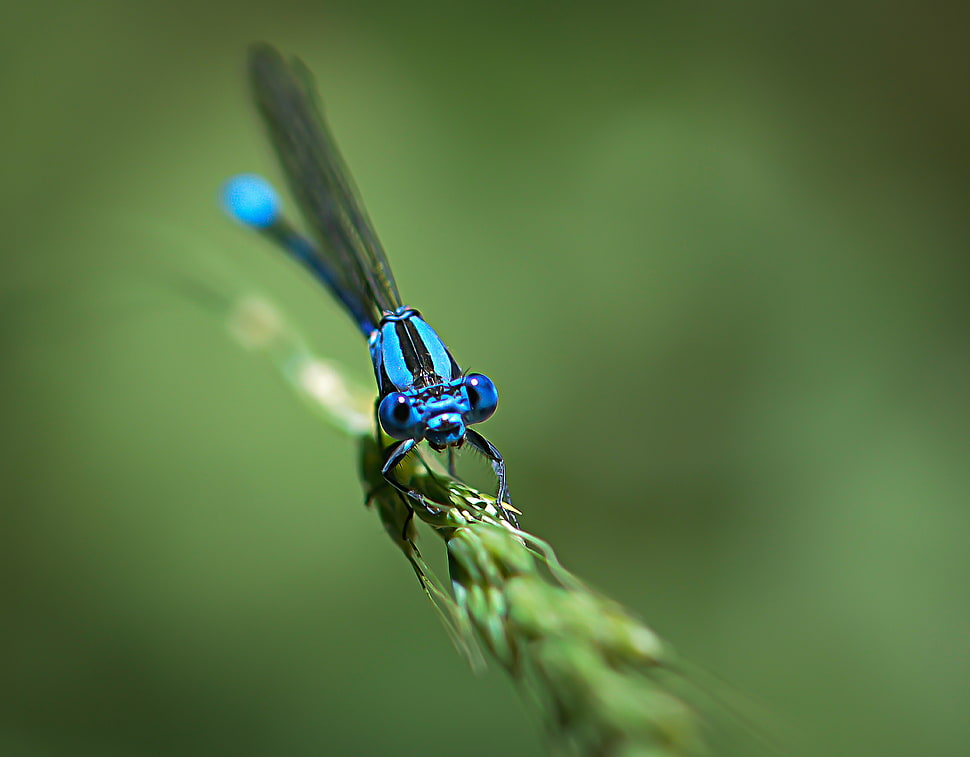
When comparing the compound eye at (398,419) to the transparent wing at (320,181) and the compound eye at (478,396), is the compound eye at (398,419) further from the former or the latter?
the transparent wing at (320,181)

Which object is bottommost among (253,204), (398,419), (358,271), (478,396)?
(398,419)

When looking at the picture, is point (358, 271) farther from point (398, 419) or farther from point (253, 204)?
point (398, 419)

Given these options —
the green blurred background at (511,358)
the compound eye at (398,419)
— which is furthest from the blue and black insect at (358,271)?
the green blurred background at (511,358)

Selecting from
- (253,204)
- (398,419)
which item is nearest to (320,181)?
(253,204)

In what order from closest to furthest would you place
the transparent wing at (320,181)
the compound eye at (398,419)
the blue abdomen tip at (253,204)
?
the compound eye at (398,419) → the transparent wing at (320,181) → the blue abdomen tip at (253,204)

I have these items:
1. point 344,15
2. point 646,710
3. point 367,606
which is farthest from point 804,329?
point 646,710

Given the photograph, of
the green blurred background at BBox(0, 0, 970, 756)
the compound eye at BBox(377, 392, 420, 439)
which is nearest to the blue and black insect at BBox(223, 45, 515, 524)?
the compound eye at BBox(377, 392, 420, 439)

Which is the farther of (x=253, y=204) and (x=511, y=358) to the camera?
(x=511, y=358)
